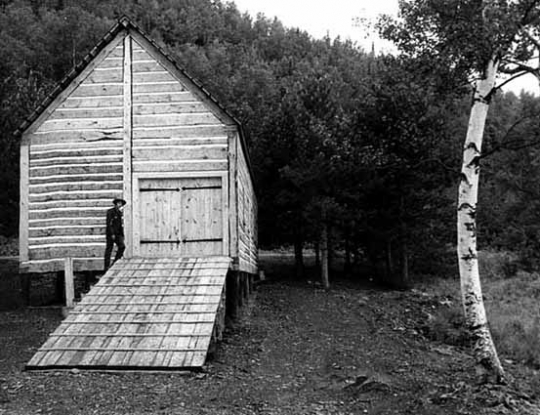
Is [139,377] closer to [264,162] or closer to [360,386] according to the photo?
[360,386]

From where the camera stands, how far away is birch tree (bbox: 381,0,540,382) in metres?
8.88

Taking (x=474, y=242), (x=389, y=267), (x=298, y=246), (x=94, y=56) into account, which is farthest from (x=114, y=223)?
(x=389, y=267)

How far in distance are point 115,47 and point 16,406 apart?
10.3 meters

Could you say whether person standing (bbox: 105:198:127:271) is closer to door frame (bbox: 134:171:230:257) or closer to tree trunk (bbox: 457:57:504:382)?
door frame (bbox: 134:171:230:257)

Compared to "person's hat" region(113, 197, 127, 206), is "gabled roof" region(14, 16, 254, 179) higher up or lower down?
higher up

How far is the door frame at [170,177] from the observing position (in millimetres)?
15062

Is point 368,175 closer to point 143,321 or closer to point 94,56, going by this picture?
point 94,56

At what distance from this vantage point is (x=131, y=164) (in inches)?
611

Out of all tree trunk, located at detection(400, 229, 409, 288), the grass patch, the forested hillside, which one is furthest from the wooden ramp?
tree trunk, located at detection(400, 229, 409, 288)

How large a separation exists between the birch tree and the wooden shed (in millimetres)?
6579

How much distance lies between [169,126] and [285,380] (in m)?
7.89

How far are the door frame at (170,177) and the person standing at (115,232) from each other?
525mm

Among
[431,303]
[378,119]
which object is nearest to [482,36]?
[431,303]

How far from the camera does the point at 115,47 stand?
51.5 feet
